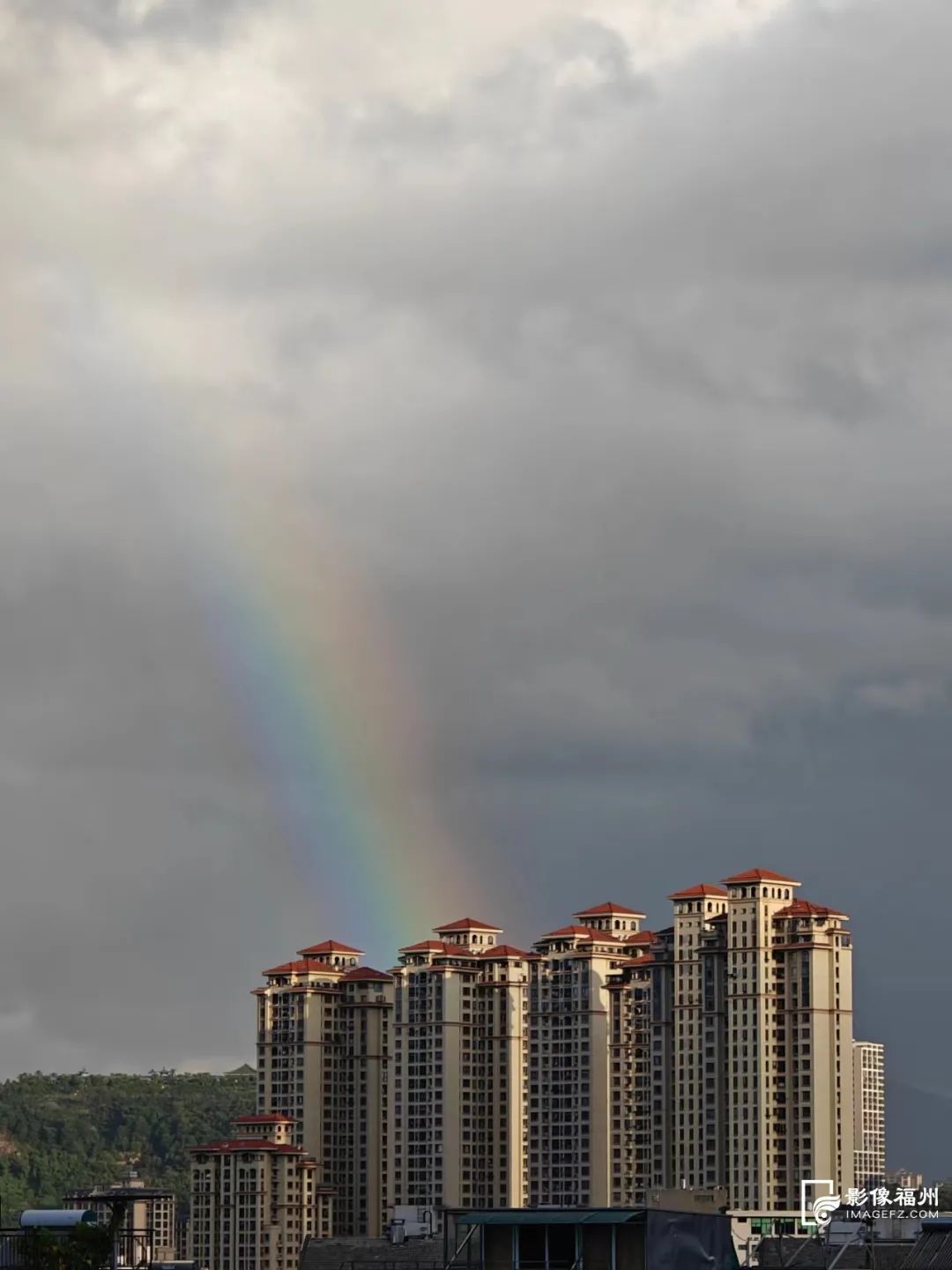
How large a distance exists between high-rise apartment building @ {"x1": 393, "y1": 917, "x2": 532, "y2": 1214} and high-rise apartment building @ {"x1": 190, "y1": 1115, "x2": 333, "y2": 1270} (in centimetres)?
638

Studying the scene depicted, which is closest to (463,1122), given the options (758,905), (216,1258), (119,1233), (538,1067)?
(538,1067)

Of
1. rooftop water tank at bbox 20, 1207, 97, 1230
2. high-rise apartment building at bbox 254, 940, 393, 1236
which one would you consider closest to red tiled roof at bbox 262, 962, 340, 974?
high-rise apartment building at bbox 254, 940, 393, 1236

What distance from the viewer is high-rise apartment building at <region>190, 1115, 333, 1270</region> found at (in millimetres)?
135250

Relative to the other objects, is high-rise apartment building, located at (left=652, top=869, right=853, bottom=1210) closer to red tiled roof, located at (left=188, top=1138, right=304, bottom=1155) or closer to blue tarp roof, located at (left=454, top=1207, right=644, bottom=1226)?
red tiled roof, located at (left=188, top=1138, right=304, bottom=1155)

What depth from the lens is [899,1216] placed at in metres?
60.6

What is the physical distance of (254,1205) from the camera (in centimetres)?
13588

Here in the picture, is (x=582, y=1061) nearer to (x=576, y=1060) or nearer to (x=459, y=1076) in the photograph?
(x=576, y=1060)

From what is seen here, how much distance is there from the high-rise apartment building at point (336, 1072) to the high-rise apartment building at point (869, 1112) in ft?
94.2

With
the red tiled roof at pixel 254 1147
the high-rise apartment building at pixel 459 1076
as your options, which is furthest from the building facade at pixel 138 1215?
the high-rise apartment building at pixel 459 1076

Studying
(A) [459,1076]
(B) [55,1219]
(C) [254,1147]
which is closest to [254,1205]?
(C) [254,1147]

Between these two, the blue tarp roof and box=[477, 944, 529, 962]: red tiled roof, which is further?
box=[477, 944, 529, 962]: red tiled roof

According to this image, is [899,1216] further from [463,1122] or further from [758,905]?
[463,1122]

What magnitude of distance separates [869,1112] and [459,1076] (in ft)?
81.8

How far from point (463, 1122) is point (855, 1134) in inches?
929
